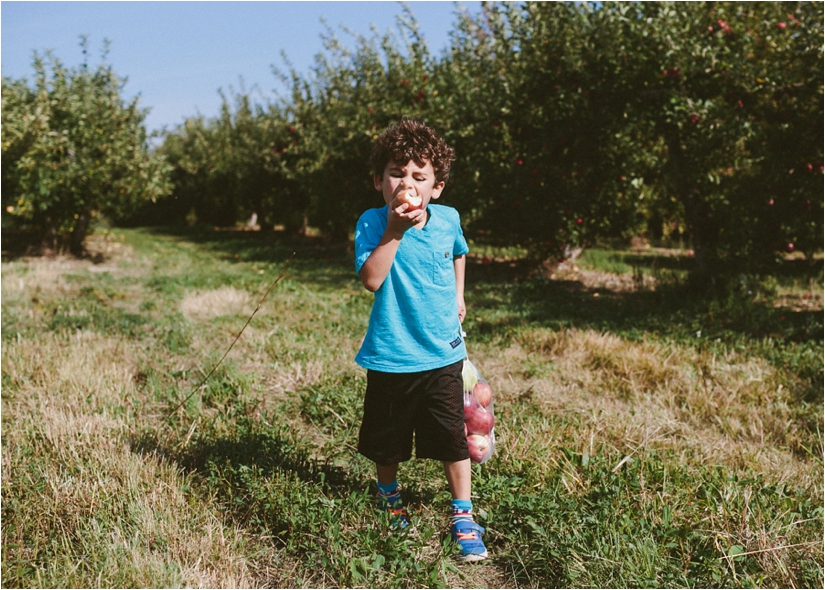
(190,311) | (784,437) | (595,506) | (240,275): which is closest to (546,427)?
(595,506)

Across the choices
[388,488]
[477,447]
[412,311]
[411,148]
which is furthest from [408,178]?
[388,488]

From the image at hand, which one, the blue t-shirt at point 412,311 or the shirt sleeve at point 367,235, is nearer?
the shirt sleeve at point 367,235

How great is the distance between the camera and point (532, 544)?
2.43 metres

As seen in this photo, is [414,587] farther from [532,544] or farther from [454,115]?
[454,115]

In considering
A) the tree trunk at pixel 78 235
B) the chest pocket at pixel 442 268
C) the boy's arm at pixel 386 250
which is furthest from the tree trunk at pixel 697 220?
the tree trunk at pixel 78 235

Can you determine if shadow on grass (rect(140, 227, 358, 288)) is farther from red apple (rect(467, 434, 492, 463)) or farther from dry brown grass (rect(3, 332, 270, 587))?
red apple (rect(467, 434, 492, 463))

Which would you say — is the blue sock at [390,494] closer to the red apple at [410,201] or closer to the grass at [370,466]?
the grass at [370,466]

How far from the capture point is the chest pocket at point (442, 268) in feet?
8.22

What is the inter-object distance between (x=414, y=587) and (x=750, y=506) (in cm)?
154

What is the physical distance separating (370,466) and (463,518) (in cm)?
78

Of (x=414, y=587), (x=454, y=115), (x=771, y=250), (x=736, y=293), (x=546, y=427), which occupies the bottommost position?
(x=414, y=587)

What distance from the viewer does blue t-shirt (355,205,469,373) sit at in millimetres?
2443

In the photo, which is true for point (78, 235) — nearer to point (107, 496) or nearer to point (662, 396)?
point (107, 496)

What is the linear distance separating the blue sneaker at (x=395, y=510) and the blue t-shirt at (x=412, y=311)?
0.63 m
